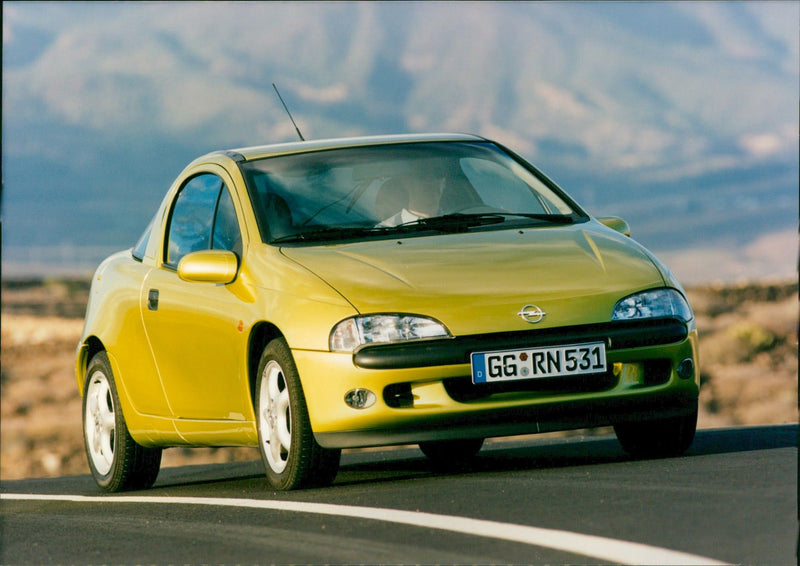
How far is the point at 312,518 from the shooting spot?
6.90m

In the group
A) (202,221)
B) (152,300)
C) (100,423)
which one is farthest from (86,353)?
(202,221)

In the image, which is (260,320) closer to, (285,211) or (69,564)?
(285,211)

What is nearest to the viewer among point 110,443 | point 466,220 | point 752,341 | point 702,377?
point 466,220

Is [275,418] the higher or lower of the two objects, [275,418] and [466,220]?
the lower

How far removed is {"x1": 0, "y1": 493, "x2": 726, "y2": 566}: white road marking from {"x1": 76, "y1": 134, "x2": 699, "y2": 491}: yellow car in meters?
0.36

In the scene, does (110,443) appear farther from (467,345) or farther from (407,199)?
(467,345)

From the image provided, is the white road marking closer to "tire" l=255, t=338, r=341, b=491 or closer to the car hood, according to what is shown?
"tire" l=255, t=338, r=341, b=491

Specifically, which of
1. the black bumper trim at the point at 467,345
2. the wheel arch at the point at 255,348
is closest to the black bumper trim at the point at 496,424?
the black bumper trim at the point at 467,345

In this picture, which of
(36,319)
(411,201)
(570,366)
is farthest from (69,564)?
(36,319)

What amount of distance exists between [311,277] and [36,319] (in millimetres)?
55857

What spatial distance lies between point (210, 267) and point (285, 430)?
0.98 meters

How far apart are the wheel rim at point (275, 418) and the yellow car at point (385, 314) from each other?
0.01 meters

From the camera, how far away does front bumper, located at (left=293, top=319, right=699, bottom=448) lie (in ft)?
24.3

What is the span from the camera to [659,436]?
8.30 meters
